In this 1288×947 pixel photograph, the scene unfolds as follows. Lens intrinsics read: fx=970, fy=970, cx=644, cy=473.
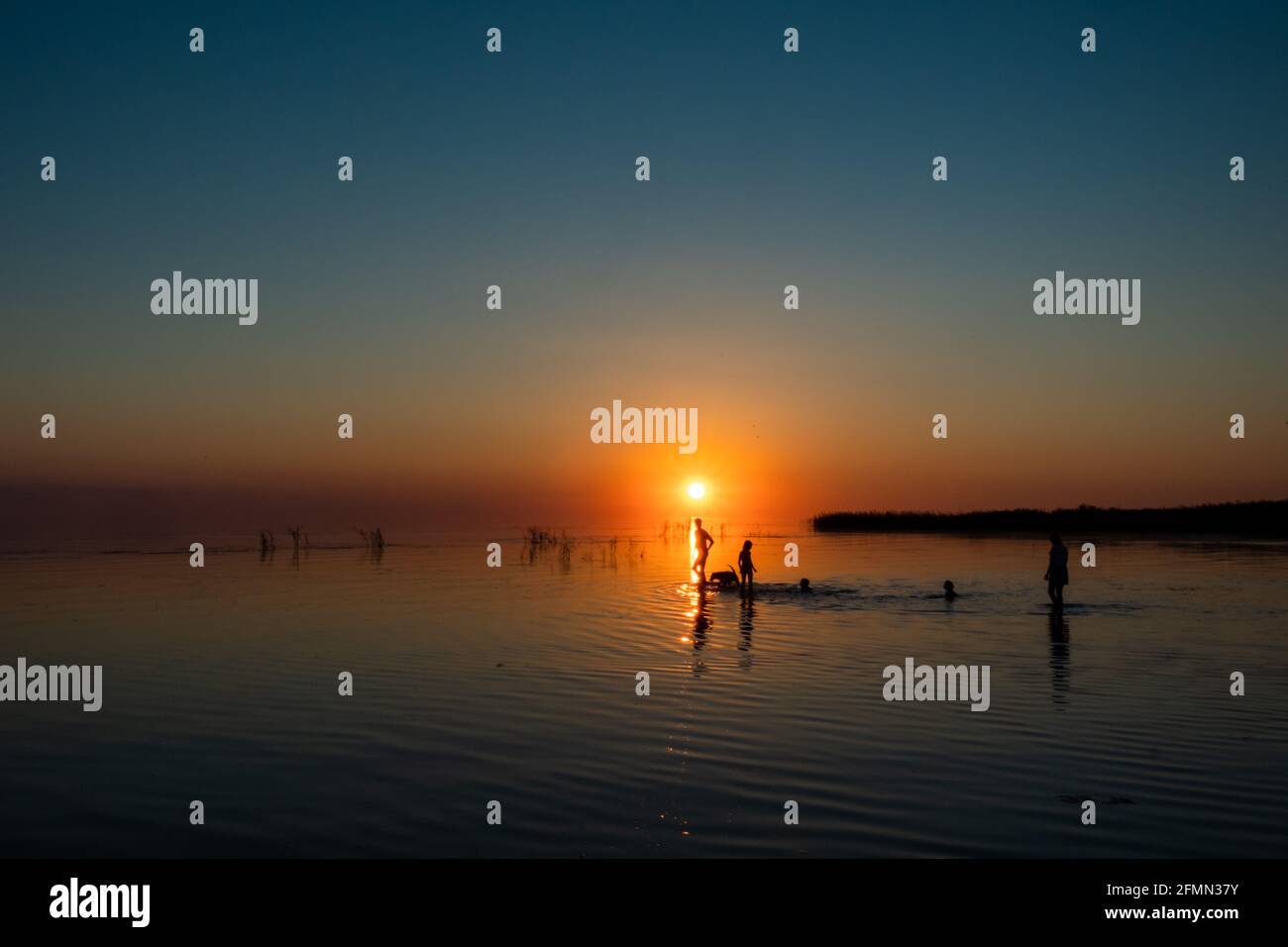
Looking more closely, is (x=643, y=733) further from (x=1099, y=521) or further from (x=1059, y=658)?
(x=1099, y=521)

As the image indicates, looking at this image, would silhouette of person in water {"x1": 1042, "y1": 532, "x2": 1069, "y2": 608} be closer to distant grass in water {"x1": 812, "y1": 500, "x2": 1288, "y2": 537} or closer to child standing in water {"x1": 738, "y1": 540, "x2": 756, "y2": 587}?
child standing in water {"x1": 738, "y1": 540, "x2": 756, "y2": 587}

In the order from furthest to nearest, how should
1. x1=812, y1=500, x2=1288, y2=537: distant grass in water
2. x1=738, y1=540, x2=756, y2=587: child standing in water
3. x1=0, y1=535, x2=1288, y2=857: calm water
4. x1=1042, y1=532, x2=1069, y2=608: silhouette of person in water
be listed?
x1=812, y1=500, x2=1288, y2=537: distant grass in water → x1=738, y1=540, x2=756, y2=587: child standing in water → x1=1042, y1=532, x2=1069, y2=608: silhouette of person in water → x1=0, y1=535, x2=1288, y2=857: calm water

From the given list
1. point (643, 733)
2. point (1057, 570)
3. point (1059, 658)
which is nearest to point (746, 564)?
point (1057, 570)

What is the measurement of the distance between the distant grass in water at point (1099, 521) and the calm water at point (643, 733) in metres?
73.6

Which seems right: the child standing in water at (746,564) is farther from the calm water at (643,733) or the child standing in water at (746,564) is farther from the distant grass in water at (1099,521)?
the distant grass in water at (1099,521)

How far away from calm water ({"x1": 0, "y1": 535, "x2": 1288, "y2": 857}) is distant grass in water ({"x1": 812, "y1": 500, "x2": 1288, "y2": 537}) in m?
73.6

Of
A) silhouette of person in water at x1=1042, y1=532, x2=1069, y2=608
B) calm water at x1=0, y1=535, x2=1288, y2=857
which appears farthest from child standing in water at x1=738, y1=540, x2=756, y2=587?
silhouette of person in water at x1=1042, y1=532, x2=1069, y2=608

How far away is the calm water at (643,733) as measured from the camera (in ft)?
28.7

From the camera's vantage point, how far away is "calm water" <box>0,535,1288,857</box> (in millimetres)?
8742

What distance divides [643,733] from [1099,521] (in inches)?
4124

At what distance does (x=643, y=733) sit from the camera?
1252 centimetres

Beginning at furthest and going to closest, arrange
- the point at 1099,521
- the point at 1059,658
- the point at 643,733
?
the point at 1099,521
the point at 1059,658
the point at 643,733
